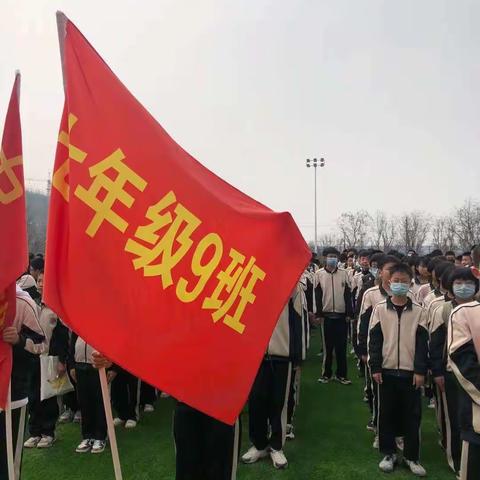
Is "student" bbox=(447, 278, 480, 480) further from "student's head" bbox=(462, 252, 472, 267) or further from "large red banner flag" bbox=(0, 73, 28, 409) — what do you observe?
"student's head" bbox=(462, 252, 472, 267)

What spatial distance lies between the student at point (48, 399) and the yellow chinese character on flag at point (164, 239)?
335 cm

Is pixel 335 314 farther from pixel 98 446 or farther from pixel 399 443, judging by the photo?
pixel 98 446

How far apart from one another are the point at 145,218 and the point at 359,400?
213 inches

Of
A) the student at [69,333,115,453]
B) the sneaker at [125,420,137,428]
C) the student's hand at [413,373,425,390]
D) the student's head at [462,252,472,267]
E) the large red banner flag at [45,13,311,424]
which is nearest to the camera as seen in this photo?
the large red banner flag at [45,13,311,424]

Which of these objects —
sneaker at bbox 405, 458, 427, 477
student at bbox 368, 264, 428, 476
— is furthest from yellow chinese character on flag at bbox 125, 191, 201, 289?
sneaker at bbox 405, 458, 427, 477

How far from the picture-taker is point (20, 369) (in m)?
3.56

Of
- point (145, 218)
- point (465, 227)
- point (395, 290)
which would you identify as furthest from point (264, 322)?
point (465, 227)

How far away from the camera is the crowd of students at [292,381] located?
3.17 metres

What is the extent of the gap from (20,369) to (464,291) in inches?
143

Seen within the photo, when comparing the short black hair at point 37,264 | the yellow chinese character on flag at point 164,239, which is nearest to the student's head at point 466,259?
the short black hair at point 37,264

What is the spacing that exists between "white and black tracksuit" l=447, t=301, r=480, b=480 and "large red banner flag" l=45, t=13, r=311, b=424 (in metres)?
1.26

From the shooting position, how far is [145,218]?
2412mm

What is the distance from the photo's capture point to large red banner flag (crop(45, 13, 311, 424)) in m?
2.21

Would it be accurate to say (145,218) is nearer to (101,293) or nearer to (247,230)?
(101,293)
